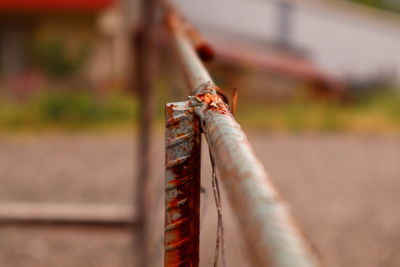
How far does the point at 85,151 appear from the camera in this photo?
762 cm

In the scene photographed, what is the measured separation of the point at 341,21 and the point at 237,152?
11.3m

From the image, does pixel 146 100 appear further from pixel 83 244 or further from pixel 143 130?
pixel 83 244

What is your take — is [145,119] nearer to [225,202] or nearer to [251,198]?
[225,202]

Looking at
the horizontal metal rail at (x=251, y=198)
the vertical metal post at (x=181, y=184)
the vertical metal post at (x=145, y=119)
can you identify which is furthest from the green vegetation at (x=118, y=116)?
the horizontal metal rail at (x=251, y=198)

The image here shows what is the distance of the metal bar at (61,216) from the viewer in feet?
12.2

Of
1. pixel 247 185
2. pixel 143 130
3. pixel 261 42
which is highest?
pixel 261 42

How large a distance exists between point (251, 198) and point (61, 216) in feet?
11.1

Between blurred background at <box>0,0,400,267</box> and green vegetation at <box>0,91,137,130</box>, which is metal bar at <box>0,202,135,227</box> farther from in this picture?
green vegetation at <box>0,91,137,130</box>

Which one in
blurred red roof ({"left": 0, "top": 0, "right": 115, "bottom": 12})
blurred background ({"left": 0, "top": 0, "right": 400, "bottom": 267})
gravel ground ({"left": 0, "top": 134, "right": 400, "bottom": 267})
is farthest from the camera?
blurred red roof ({"left": 0, "top": 0, "right": 115, "bottom": 12})

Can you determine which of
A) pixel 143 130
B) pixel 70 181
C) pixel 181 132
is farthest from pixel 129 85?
pixel 181 132

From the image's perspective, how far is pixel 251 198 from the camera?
454mm

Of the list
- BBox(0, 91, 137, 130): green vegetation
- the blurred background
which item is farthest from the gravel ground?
BBox(0, 91, 137, 130): green vegetation

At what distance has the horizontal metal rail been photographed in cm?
39

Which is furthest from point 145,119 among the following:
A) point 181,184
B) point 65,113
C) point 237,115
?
point 65,113
